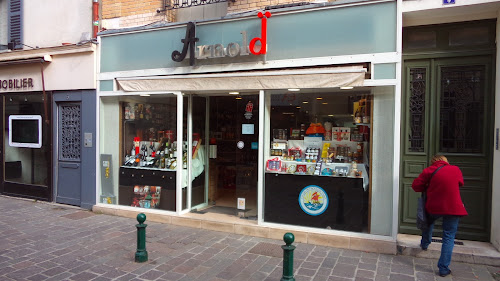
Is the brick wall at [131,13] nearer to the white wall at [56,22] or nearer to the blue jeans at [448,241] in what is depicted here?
the white wall at [56,22]

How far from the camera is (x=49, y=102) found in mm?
8547

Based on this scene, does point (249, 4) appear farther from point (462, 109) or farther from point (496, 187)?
point (496, 187)

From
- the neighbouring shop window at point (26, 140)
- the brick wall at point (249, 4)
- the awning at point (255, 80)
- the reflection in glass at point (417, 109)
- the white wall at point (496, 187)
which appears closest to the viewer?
the white wall at point (496, 187)

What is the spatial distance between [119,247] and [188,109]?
3044 millimetres

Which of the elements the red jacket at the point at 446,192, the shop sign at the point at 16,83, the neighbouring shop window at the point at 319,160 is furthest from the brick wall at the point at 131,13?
the red jacket at the point at 446,192

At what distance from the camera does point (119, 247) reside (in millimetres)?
5645

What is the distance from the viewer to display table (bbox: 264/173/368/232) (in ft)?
19.2

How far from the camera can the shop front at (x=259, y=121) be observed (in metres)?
5.75

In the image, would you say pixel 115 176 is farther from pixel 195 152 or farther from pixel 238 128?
pixel 238 128

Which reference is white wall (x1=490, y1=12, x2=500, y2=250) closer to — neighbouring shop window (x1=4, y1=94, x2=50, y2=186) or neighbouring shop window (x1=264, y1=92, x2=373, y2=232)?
neighbouring shop window (x1=264, y1=92, x2=373, y2=232)

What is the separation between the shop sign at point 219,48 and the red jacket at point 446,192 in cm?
338

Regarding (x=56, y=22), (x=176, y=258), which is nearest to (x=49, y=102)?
(x=56, y=22)

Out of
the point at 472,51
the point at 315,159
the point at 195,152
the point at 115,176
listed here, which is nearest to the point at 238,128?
the point at 195,152

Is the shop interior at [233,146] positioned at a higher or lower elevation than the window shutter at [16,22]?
lower
